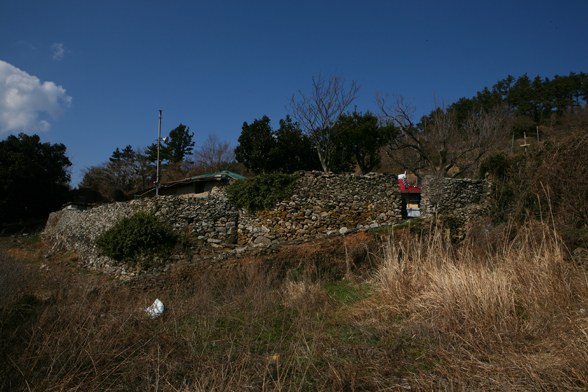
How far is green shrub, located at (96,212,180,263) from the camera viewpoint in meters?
11.9

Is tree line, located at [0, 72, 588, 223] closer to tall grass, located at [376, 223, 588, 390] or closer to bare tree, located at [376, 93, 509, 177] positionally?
bare tree, located at [376, 93, 509, 177]

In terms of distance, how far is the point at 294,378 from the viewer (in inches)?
122

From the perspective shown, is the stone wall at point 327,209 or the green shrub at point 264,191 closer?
the stone wall at point 327,209

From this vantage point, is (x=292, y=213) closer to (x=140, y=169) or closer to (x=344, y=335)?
(x=344, y=335)

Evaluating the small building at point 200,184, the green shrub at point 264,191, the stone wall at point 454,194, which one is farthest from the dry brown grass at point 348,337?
the small building at point 200,184

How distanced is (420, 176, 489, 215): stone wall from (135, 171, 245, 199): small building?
369 inches

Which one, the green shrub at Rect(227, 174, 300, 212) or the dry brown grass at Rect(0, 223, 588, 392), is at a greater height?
the green shrub at Rect(227, 174, 300, 212)

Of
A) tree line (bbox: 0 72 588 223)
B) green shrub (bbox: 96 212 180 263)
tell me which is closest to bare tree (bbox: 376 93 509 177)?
tree line (bbox: 0 72 588 223)

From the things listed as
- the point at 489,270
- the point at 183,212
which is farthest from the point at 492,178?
the point at 183,212

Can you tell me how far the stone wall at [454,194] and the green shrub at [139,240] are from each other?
11.2 metres

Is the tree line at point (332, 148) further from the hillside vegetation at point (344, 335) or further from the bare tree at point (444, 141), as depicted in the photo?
the hillside vegetation at point (344, 335)

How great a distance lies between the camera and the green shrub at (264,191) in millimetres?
13000

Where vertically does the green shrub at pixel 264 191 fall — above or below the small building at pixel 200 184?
below

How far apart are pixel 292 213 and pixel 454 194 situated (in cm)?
751
